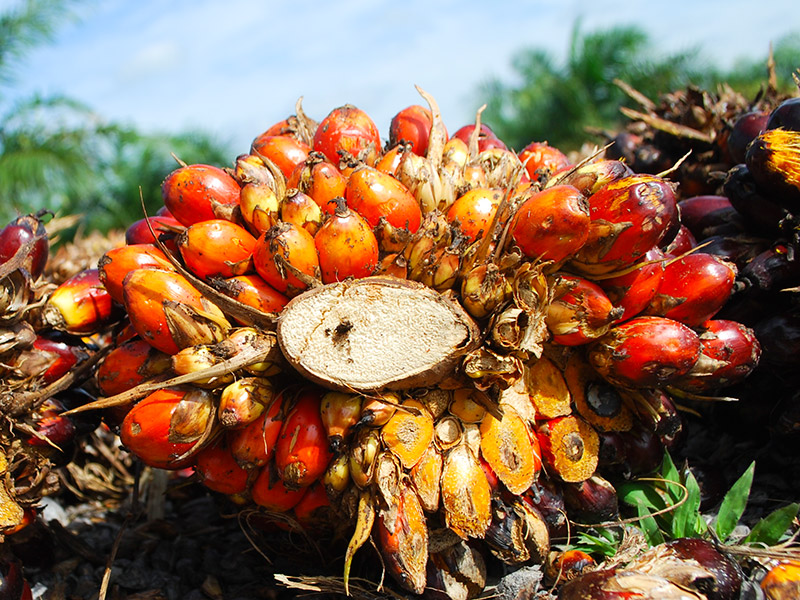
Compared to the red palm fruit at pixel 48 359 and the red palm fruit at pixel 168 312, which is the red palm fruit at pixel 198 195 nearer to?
the red palm fruit at pixel 168 312

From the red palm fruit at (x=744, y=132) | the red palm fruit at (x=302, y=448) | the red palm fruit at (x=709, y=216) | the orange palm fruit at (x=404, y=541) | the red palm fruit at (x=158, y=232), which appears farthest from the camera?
the red palm fruit at (x=744, y=132)

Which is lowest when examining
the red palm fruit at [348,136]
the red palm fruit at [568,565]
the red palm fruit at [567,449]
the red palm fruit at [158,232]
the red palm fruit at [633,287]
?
the red palm fruit at [568,565]

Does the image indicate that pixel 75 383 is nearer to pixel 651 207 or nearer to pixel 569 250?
pixel 569 250

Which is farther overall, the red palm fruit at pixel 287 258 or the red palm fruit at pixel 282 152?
the red palm fruit at pixel 282 152

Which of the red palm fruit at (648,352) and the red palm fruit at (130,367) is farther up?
the red palm fruit at (130,367)

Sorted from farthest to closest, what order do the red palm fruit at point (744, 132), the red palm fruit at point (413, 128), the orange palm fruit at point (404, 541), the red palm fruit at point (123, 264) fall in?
1. the red palm fruit at point (744, 132)
2. the red palm fruit at point (413, 128)
3. the red palm fruit at point (123, 264)
4. the orange palm fruit at point (404, 541)

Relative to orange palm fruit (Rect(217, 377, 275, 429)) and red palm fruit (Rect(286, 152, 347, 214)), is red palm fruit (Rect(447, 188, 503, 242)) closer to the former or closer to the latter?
red palm fruit (Rect(286, 152, 347, 214))

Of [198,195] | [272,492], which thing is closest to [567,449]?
[272,492]

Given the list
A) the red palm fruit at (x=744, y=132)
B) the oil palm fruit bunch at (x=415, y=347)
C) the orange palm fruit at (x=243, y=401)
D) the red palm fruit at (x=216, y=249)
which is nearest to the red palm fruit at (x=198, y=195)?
the oil palm fruit bunch at (x=415, y=347)

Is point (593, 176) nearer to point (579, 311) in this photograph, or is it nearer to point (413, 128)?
point (579, 311)
